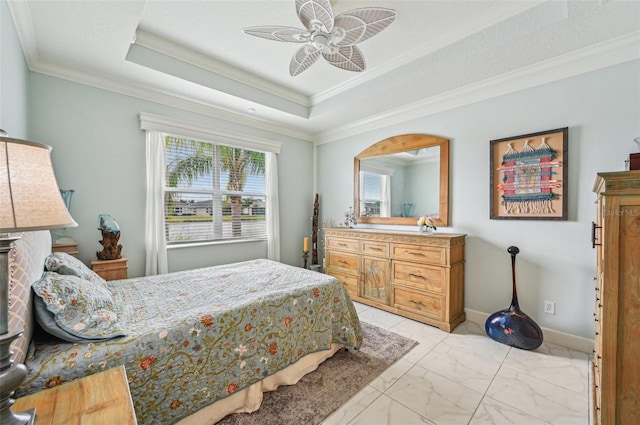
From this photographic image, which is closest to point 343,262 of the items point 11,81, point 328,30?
point 328,30

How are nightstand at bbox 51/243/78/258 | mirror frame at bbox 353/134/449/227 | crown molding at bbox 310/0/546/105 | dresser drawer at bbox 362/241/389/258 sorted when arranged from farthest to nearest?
dresser drawer at bbox 362/241/389/258
mirror frame at bbox 353/134/449/227
nightstand at bbox 51/243/78/258
crown molding at bbox 310/0/546/105

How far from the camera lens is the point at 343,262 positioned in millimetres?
3672

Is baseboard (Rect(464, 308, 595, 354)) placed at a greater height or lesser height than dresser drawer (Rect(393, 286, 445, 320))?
lesser

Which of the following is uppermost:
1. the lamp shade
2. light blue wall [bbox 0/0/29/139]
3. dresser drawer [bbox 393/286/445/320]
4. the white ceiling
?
the white ceiling

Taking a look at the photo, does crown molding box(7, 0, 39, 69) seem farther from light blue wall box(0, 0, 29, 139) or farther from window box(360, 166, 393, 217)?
window box(360, 166, 393, 217)

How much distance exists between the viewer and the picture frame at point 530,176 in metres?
2.36

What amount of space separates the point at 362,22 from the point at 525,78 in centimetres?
185

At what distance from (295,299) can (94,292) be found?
3.99ft

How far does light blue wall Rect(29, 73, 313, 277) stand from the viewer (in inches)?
96.7

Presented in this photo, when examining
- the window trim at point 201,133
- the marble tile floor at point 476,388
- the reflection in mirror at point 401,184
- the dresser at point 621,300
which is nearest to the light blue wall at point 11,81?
the window trim at point 201,133

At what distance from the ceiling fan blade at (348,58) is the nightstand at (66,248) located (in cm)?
278

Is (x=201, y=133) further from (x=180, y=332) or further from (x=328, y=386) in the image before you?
(x=328, y=386)

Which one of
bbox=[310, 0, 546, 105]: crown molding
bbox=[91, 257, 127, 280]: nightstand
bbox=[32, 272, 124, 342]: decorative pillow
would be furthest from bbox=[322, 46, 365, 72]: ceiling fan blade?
bbox=[91, 257, 127, 280]: nightstand

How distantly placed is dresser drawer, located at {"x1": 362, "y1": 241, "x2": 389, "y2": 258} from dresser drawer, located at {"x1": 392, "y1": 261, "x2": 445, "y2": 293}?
18 cm
